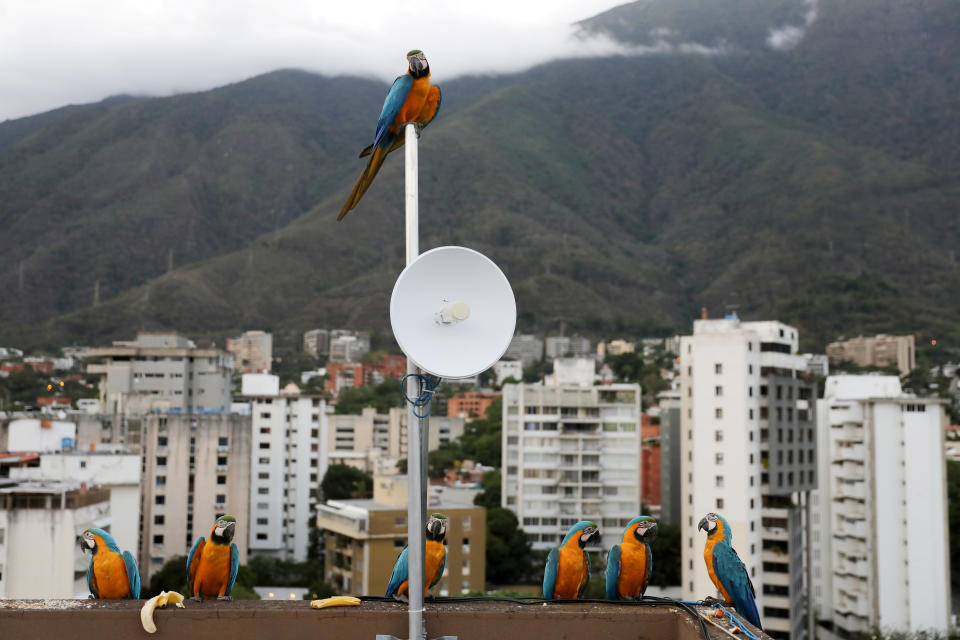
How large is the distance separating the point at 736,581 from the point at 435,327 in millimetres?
3315

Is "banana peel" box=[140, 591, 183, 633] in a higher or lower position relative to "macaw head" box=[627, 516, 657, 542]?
lower

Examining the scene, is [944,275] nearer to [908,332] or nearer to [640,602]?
[908,332]

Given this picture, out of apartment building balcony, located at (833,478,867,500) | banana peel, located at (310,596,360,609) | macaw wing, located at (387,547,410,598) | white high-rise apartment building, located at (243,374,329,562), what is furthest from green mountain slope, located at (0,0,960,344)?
banana peel, located at (310,596,360,609)

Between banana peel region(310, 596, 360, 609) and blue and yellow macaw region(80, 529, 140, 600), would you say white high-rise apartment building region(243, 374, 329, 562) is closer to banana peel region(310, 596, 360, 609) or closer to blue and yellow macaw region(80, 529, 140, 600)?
blue and yellow macaw region(80, 529, 140, 600)

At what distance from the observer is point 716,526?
7992 mm

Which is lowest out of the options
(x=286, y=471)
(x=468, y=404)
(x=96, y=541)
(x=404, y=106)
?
(x=286, y=471)

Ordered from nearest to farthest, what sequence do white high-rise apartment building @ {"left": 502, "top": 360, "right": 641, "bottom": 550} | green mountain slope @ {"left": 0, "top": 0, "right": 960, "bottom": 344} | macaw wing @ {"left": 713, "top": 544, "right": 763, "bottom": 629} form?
1. macaw wing @ {"left": 713, "top": 544, "right": 763, "bottom": 629}
2. white high-rise apartment building @ {"left": 502, "top": 360, "right": 641, "bottom": 550}
3. green mountain slope @ {"left": 0, "top": 0, "right": 960, "bottom": 344}

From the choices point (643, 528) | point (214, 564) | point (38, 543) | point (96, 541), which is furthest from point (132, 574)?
point (38, 543)

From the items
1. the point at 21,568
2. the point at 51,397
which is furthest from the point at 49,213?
the point at 21,568

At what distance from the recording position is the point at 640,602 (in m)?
6.59

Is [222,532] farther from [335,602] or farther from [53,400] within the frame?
[53,400]

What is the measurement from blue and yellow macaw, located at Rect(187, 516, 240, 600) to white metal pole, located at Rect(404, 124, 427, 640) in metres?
1.93

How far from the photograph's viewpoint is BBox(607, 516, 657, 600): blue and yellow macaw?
744 centimetres

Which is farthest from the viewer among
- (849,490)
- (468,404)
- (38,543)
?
(468,404)
